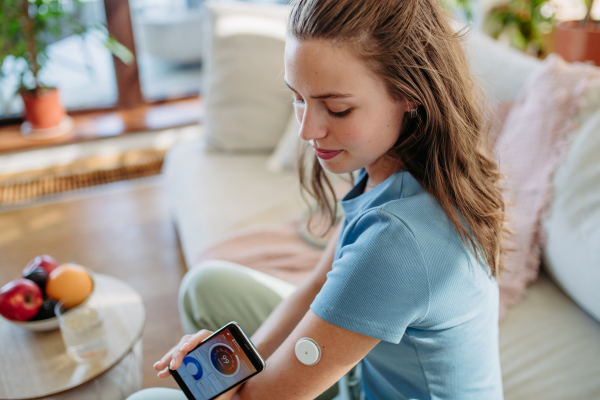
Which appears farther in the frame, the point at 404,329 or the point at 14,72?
the point at 14,72

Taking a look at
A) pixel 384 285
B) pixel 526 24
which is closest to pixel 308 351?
pixel 384 285

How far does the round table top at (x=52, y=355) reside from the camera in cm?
106

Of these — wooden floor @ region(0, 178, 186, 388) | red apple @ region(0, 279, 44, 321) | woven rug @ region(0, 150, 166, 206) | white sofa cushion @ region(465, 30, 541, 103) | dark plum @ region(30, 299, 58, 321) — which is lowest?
wooden floor @ region(0, 178, 186, 388)

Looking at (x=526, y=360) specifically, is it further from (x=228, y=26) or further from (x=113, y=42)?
(x=113, y=42)

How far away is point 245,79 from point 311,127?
1329 mm

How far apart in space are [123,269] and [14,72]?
50.8 inches

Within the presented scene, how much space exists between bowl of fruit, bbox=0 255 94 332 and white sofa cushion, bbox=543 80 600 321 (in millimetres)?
1084

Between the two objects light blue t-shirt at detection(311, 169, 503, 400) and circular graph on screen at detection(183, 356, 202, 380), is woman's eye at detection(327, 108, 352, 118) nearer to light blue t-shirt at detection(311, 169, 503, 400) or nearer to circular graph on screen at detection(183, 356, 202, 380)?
light blue t-shirt at detection(311, 169, 503, 400)

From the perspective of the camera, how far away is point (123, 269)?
2.08m

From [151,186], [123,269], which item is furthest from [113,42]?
[123,269]

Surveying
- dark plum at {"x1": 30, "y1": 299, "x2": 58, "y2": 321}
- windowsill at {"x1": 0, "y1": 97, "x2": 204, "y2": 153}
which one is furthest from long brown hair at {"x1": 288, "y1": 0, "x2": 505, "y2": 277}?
windowsill at {"x1": 0, "y1": 97, "x2": 204, "y2": 153}

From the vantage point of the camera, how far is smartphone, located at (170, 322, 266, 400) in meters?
0.82

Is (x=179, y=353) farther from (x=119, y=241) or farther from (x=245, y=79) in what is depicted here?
(x=119, y=241)

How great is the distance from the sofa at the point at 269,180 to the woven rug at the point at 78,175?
0.67 meters
